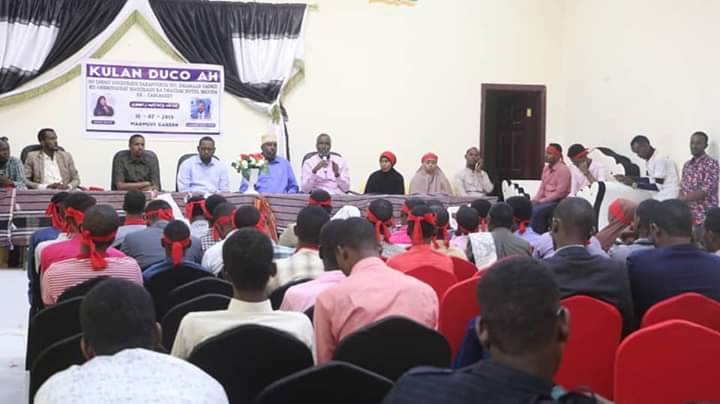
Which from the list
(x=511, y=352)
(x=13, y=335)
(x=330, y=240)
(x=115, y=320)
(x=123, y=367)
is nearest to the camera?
(x=511, y=352)

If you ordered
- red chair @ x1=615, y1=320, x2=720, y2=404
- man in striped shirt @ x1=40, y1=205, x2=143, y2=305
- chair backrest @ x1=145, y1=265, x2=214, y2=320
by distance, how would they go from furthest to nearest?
chair backrest @ x1=145, y1=265, x2=214, y2=320 < man in striped shirt @ x1=40, y1=205, x2=143, y2=305 < red chair @ x1=615, y1=320, x2=720, y2=404

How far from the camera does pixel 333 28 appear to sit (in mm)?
10203

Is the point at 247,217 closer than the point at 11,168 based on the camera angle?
Yes

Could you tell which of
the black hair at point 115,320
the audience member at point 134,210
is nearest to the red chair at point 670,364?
the black hair at point 115,320

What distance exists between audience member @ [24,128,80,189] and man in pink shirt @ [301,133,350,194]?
93.8 inches

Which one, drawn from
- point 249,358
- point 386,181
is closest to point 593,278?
point 249,358

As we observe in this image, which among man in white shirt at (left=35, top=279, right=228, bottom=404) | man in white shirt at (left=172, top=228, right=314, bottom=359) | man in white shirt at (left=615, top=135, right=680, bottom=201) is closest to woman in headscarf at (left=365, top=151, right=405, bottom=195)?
man in white shirt at (left=615, top=135, right=680, bottom=201)

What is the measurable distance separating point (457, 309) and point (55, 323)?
1356mm

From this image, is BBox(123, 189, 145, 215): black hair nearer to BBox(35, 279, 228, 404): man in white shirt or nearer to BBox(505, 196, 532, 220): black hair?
BBox(505, 196, 532, 220): black hair

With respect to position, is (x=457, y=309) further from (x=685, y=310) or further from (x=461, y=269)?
(x=461, y=269)

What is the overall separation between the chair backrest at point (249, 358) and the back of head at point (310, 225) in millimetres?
1576

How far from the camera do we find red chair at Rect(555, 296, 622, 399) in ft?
8.13

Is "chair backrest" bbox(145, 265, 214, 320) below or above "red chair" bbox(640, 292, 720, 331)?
below

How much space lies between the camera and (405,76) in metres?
10.4
